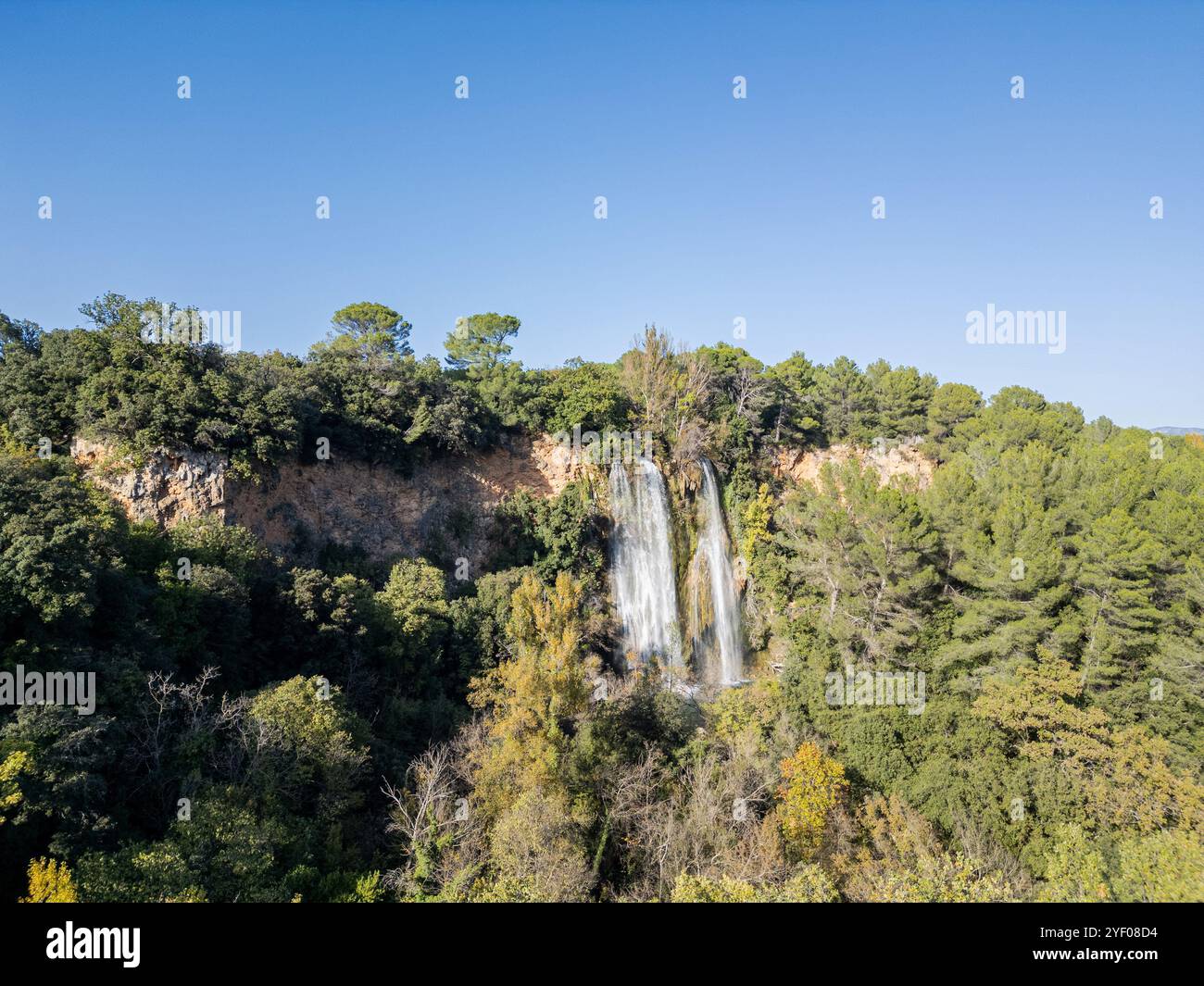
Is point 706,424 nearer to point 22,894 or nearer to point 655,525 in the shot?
point 655,525

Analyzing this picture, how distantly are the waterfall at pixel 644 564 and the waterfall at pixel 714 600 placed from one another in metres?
1.59

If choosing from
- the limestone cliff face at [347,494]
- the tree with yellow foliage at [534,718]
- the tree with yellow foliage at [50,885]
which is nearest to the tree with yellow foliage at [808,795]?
the tree with yellow foliage at [534,718]

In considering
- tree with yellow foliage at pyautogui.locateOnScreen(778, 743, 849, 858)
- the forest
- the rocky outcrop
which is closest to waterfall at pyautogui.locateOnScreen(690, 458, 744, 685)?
the forest

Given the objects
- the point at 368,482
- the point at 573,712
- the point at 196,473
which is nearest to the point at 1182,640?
the point at 573,712

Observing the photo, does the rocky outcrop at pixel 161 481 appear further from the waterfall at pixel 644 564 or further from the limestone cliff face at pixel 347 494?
the waterfall at pixel 644 564

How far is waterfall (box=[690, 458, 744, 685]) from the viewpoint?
35.2 meters

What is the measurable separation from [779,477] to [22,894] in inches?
1550

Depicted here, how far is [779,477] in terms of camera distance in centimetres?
4350

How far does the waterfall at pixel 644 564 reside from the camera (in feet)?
112

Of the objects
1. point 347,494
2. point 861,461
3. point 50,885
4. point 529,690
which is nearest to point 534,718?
point 529,690

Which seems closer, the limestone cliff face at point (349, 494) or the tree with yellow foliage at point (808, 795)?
the tree with yellow foliage at point (808, 795)

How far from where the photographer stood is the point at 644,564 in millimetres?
34906

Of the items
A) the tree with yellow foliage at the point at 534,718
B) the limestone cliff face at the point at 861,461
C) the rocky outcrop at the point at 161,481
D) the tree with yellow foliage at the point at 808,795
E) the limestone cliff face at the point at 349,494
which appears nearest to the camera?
the tree with yellow foliage at the point at 534,718

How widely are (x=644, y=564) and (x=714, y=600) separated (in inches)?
185
